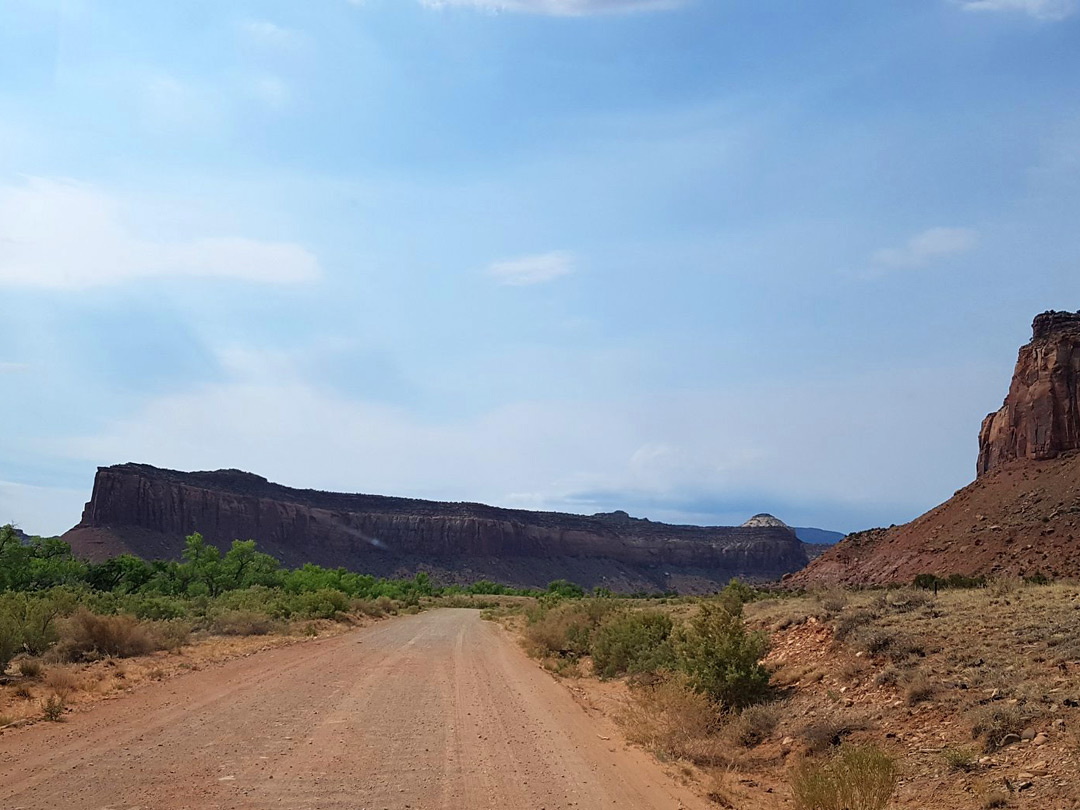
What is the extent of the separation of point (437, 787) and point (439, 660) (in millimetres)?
14026

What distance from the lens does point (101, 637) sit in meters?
20.3

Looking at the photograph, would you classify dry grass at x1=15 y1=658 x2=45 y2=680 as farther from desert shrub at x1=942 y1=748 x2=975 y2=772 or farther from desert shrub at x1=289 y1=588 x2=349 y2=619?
desert shrub at x1=289 y1=588 x2=349 y2=619

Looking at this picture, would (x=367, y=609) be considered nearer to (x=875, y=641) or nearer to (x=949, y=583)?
(x=949, y=583)

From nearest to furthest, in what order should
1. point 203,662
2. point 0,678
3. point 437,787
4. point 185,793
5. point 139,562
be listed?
point 185,793, point 437,787, point 0,678, point 203,662, point 139,562

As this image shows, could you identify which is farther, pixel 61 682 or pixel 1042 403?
pixel 1042 403

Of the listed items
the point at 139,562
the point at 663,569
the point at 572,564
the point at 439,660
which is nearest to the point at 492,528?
the point at 572,564

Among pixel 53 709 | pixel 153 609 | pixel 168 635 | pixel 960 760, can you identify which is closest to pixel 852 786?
pixel 960 760

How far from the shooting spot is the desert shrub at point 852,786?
7.45m

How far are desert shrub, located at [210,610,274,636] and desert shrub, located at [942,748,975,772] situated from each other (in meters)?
24.5

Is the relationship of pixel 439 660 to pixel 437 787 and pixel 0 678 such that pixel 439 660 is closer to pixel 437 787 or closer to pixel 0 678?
pixel 0 678

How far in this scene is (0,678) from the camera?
15555 millimetres

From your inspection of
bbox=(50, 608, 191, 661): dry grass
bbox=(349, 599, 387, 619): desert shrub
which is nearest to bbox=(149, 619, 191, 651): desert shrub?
bbox=(50, 608, 191, 661): dry grass

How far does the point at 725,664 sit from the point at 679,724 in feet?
6.48

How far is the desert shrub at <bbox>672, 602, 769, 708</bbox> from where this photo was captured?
13914 mm
